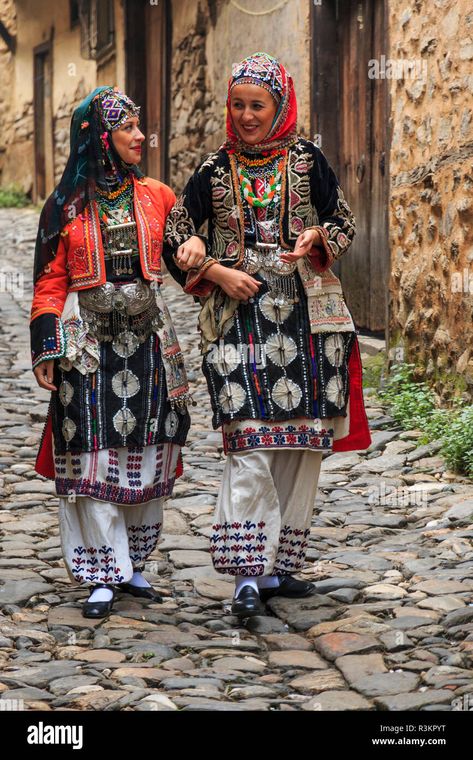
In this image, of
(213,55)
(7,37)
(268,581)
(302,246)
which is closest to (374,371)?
(268,581)

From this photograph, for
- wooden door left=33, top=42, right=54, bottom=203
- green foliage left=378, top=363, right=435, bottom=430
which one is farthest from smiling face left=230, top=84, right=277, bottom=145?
wooden door left=33, top=42, right=54, bottom=203

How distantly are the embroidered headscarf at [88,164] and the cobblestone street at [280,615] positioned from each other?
1228 mm

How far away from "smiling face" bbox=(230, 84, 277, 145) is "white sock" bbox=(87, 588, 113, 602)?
5.13ft

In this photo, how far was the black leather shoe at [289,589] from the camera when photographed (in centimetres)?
418

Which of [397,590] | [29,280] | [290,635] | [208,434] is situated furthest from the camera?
[29,280]

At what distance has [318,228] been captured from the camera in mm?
3951

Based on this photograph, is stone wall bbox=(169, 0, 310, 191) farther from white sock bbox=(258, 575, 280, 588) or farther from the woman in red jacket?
white sock bbox=(258, 575, 280, 588)

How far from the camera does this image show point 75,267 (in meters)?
4.09

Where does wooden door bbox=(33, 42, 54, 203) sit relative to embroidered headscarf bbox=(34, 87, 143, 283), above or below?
above

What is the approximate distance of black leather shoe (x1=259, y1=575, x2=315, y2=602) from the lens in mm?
4176

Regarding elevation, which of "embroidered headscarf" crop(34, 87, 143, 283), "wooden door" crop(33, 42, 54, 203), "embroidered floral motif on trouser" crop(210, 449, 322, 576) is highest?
"wooden door" crop(33, 42, 54, 203)

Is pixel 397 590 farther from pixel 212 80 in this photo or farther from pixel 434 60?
pixel 212 80

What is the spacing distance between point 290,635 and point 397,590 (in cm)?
58

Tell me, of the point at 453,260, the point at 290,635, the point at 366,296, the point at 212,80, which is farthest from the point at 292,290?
the point at 212,80
